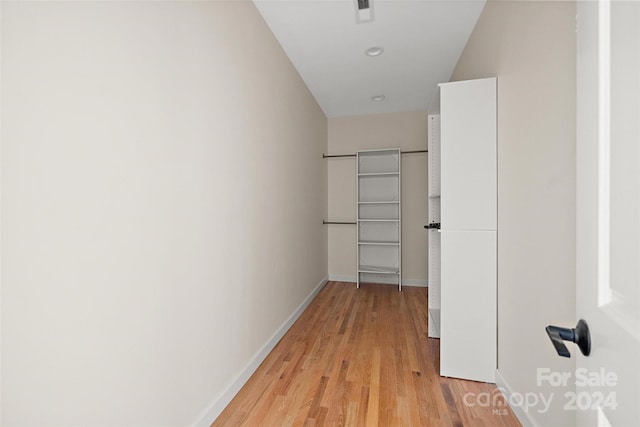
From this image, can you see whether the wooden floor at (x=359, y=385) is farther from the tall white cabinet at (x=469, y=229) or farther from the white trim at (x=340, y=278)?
the white trim at (x=340, y=278)

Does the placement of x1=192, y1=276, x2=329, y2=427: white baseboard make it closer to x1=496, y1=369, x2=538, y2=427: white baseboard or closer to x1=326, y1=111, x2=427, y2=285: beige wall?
x1=496, y1=369, x2=538, y2=427: white baseboard

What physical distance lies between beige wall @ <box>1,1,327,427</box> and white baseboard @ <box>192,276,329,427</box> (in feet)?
0.08

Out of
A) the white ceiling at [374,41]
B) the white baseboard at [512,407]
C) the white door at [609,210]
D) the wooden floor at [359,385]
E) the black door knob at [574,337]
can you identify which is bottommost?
the wooden floor at [359,385]

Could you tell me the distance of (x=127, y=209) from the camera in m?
1.05

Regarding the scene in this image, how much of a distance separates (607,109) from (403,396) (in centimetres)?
179

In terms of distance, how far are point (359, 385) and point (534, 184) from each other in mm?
1553

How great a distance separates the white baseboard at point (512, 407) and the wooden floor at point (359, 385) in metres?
0.04

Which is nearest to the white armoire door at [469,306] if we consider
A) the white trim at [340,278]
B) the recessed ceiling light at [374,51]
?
the recessed ceiling light at [374,51]

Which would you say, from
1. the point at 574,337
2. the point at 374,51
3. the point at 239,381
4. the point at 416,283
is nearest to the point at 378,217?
the point at 416,283

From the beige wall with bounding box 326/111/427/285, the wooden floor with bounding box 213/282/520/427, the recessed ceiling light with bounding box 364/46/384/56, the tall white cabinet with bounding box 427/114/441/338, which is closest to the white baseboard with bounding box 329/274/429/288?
the beige wall with bounding box 326/111/427/285

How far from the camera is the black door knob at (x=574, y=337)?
592 mm

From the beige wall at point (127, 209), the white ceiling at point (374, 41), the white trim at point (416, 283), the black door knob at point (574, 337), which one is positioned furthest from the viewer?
the white trim at point (416, 283)

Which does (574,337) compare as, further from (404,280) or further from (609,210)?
(404,280)

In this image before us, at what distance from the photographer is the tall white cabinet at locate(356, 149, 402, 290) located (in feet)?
14.3
